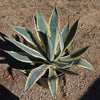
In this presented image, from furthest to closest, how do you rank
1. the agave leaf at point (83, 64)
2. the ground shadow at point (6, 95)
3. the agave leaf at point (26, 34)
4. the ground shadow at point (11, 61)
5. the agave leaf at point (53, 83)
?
the ground shadow at point (11, 61), the ground shadow at point (6, 95), the agave leaf at point (26, 34), the agave leaf at point (83, 64), the agave leaf at point (53, 83)

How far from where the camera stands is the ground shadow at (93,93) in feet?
5.74

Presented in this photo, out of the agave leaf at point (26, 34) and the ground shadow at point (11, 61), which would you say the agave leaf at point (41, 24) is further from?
the ground shadow at point (11, 61)

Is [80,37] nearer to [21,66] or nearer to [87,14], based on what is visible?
[87,14]

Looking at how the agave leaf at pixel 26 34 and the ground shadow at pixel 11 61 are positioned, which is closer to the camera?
the agave leaf at pixel 26 34

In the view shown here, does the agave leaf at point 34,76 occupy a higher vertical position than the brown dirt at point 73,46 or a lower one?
higher

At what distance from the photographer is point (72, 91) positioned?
5.85 feet

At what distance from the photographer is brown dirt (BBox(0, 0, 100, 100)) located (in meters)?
1.74

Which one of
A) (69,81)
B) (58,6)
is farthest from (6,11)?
(69,81)

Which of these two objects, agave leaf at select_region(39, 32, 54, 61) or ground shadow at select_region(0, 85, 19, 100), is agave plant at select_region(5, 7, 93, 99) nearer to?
agave leaf at select_region(39, 32, 54, 61)

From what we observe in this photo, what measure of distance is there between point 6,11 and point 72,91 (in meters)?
1.79

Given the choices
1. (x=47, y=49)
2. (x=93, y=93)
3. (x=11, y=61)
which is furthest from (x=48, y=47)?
(x=93, y=93)

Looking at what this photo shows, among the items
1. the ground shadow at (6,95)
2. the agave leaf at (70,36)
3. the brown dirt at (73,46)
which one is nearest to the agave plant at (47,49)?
the agave leaf at (70,36)

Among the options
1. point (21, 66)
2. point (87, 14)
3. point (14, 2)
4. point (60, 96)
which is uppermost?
point (14, 2)

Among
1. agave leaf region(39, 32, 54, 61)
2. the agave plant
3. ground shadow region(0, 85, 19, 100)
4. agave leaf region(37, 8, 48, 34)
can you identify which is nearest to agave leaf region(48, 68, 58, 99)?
the agave plant
